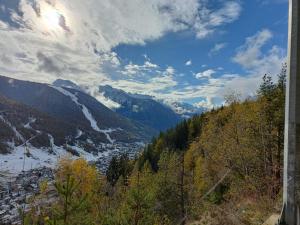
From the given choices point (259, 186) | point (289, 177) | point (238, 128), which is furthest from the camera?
point (238, 128)

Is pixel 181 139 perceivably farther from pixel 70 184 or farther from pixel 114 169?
pixel 70 184

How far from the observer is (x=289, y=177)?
1201 cm

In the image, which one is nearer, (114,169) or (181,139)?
(114,169)

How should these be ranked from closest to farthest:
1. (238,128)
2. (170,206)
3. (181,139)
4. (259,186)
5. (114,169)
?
(259,186)
(170,206)
(238,128)
(114,169)
(181,139)

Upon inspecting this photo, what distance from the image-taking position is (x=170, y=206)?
3362 centimetres

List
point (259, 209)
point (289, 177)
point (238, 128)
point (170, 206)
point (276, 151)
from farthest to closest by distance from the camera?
point (238, 128) → point (170, 206) → point (276, 151) → point (259, 209) → point (289, 177)

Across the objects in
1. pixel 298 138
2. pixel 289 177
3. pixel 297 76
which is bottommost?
pixel 289 177

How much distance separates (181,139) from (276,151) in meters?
74.6

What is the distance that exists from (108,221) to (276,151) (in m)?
13.5

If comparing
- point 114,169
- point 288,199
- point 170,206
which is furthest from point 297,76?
point 114,169

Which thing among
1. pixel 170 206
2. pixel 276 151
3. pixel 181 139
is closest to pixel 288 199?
pixel 276 151

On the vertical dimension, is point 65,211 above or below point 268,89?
below

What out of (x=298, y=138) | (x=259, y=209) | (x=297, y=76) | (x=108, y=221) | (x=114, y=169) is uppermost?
(x=297, y=76)

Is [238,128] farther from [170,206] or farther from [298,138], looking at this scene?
[298,138]
